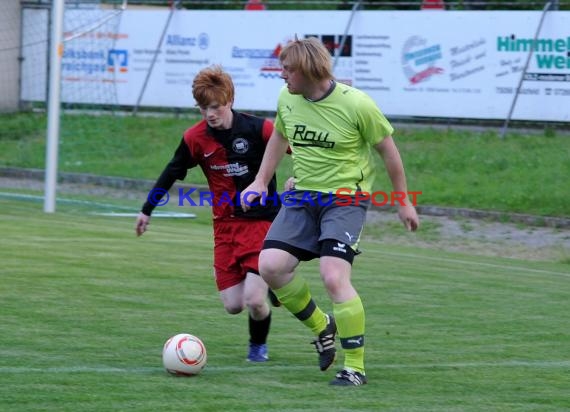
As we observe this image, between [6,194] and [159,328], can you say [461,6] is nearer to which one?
[6,194]

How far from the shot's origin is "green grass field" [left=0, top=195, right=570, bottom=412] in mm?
5945

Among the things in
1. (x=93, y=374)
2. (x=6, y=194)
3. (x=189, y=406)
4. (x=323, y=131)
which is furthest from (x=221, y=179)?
(x=6, y=194)

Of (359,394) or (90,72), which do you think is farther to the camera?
(90,72)

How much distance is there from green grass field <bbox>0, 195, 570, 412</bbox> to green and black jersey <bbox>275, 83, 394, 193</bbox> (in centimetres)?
113

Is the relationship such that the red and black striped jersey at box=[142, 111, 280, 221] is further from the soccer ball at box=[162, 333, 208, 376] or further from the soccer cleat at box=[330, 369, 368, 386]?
the soccer cleat at box=[330, 369, 368, 386]

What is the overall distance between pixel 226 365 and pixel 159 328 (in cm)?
130

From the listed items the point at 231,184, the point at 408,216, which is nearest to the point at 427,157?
the point at 231,184

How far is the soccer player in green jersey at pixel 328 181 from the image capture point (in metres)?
6.39

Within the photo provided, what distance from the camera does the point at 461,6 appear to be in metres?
23.5

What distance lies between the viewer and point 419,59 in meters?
21.6

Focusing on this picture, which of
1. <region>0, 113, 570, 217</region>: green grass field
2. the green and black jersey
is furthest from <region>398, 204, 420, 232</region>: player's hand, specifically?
<region>0, 113, 570, 217</region>: green grass field

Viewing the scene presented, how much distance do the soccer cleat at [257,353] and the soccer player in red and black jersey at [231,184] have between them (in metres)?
0.16

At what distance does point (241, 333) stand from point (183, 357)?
184 centimetres

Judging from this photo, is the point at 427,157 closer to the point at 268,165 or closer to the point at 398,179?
the point at 268,165
